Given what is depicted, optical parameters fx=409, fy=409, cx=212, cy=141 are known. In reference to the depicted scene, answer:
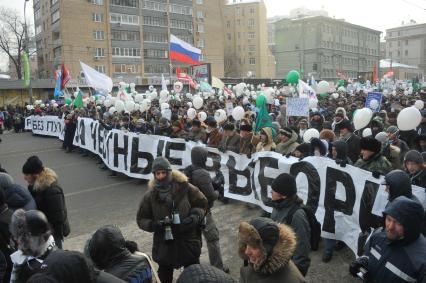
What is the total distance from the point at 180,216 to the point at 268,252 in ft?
6.14

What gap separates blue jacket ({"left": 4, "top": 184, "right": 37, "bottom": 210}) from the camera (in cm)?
421

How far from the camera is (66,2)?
60375 millimetres

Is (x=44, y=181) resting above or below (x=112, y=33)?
below

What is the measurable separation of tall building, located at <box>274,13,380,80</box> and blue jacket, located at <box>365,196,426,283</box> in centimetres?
8365

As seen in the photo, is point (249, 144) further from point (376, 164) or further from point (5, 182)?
point (5, 182)

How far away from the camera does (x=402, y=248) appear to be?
2.81 m

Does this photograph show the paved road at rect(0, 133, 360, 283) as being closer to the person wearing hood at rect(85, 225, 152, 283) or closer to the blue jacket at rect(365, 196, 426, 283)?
the blue jacket at rect(365, 196, 426, 283)

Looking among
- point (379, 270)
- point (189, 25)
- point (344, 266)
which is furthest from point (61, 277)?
point (189, 25)

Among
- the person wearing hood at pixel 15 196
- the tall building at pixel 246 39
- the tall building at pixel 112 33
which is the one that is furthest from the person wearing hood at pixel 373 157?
the tall building at pixel 246 39

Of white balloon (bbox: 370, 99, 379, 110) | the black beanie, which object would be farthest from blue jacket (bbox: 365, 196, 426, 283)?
white balloon (bbox: 370, 99, 379, 110)

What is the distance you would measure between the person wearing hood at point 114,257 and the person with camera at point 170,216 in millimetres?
1297

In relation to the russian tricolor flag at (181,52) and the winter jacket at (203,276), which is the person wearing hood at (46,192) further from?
the russian tricolor flag at (181,52)

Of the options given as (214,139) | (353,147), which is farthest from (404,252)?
(214,139)

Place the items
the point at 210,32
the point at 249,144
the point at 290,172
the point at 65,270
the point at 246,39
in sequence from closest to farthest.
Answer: the point at 65,270 → the point at 290,172 → the point at 249,144 → the point at 210,32 → the point at 246,39
